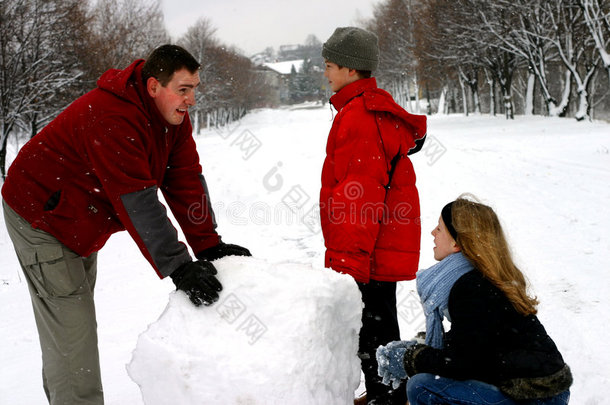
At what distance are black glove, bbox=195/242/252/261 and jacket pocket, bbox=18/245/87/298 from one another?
714mm

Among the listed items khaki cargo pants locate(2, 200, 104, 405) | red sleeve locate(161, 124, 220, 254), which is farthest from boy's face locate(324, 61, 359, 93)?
khaki cargo pants locate(2, 200, 104, 405)

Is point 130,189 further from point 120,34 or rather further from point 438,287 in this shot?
point 120,34

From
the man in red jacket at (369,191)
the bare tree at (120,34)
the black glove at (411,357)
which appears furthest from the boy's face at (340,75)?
the bare tree at (120,34)

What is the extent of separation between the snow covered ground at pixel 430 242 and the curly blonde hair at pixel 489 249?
553 mm

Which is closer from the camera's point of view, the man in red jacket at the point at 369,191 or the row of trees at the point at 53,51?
the man in red jacket at the point at 369,191

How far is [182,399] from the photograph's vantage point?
2018 millimetres

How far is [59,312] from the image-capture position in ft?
8.32

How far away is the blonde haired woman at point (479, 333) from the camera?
6.86 feet

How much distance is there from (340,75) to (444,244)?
1124 mm

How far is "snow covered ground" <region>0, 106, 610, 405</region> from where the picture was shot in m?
3.60

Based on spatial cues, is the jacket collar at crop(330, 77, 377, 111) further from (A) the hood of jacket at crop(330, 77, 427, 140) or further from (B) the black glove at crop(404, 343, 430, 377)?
(B) the black glove at crop(404, 343, 430, 377)

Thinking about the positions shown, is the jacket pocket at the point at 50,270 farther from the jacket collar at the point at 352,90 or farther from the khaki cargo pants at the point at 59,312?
the jacket collar at the point at 352,90

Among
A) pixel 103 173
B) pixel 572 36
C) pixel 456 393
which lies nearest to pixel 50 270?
pixel 103 173

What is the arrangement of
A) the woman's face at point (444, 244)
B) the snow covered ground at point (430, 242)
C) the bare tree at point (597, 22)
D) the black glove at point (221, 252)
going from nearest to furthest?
the woman's face at point (444, 244) < the black glove at point (221, 252) < the snow covered ground at point (430, 242) < the bare tree at point (597, 22)
